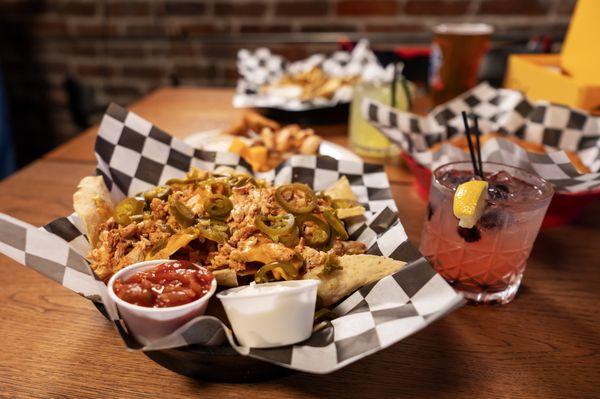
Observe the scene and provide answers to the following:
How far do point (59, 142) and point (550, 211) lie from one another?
508 cm

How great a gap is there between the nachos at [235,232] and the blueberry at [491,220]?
262mm

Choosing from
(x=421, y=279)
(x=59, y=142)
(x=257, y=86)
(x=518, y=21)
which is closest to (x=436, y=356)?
(x=421, y=279)

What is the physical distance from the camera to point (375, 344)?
0.88 meters

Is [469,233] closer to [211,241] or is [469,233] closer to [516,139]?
[211,241]

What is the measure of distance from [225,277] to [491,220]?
669 mm

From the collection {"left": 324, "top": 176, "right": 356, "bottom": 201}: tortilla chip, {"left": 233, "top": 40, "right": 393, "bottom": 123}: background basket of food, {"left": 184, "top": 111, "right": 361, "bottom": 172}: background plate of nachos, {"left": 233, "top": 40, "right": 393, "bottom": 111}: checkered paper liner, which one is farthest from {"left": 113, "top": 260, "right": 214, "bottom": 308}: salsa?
{"left": 233, "top": 40, "right": 393, "bottom": 111}: checkered paper liner

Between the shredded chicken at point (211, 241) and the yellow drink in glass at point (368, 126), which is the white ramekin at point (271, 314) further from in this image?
the yellow drink in glass at point (368, 126)

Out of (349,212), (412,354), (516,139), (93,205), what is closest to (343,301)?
(412,354)

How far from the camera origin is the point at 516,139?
1.95 m

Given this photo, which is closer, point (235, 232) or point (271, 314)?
point (271, 314)

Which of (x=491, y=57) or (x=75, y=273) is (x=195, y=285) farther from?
(x=491, y=57)

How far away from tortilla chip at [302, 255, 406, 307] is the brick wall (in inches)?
138

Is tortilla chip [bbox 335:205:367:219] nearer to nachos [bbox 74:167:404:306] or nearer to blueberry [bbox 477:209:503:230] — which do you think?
nachos [bbox 74:167:404:306]

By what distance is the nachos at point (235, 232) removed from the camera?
108 cm
